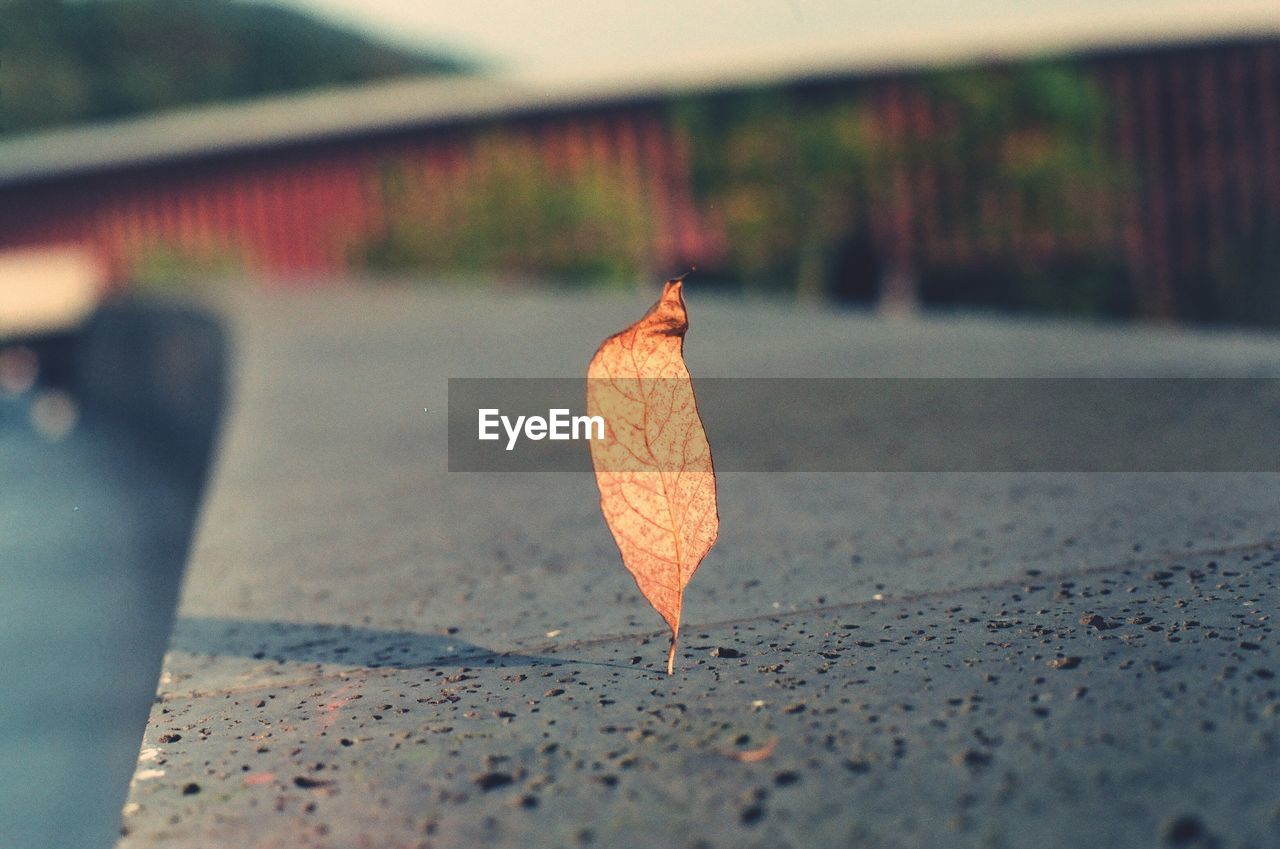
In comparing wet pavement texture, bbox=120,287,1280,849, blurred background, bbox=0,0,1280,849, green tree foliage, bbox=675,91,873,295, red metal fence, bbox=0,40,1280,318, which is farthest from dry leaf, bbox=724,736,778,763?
green tree foliage, bbox=675,91,873,295

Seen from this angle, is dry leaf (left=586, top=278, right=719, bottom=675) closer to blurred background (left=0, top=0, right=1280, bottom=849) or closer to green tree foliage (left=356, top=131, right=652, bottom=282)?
blurred background (left=0, top=0, right=1280, bottom=849)

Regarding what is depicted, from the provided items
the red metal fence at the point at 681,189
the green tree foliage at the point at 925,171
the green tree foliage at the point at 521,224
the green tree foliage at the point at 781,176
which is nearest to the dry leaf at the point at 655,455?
the red metal fence at the point at 681,189

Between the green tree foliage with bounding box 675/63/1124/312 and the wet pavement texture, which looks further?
the green tree foliage with bounding box 675/63/1124/312

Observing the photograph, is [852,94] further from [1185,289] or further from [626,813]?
[626,813]

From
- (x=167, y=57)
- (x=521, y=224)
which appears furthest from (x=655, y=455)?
(x=167, y=57)

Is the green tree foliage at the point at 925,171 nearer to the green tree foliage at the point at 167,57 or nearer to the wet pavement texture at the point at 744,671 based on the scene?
the green tree foliage at the point at 167,57

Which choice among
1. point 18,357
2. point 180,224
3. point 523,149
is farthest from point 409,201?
point 18,357

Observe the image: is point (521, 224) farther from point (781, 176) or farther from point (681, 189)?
point (781, 176)
